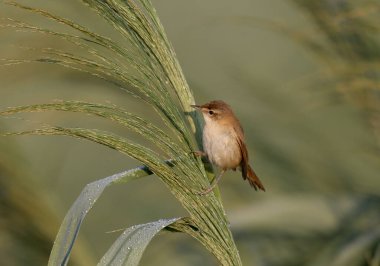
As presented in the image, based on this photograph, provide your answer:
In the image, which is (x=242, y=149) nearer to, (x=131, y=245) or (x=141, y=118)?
(x=141, y=118)

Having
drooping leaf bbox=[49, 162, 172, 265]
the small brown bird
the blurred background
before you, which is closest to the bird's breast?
the small brown bird

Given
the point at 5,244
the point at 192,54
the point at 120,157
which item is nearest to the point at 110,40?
the point at 5,244

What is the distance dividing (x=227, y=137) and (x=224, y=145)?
0.11 metres

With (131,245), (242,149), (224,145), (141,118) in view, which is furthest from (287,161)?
(131,245)

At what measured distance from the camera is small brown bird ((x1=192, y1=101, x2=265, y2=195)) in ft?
8.87

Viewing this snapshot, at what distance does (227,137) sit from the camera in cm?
285

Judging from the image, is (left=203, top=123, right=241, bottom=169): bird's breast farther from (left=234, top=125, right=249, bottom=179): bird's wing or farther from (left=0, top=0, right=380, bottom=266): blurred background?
(left=0, top=0, right=380, bottom=266): blurred background

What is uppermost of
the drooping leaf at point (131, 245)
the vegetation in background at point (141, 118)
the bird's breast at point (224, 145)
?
the bird's breast at point (224, 145)

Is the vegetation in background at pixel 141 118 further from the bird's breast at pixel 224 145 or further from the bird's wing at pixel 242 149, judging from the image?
the bird's wing at pixel 242 149

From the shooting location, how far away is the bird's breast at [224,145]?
2607 mm

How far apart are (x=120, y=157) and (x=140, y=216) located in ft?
7.15

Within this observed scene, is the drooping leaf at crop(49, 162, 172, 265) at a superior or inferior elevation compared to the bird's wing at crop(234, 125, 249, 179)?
inferior

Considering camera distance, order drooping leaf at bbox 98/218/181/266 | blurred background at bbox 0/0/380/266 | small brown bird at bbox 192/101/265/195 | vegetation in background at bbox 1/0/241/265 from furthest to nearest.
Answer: small brown bird at bbox 192/101/265/195
blurred background at bbox 0/0/380/266
vegetation in background at bbox 1/0/241/265
drooping leaf at bbox 98/218/181/266

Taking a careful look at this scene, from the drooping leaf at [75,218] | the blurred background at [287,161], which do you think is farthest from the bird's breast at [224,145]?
the drooping leaf at [75,218]
